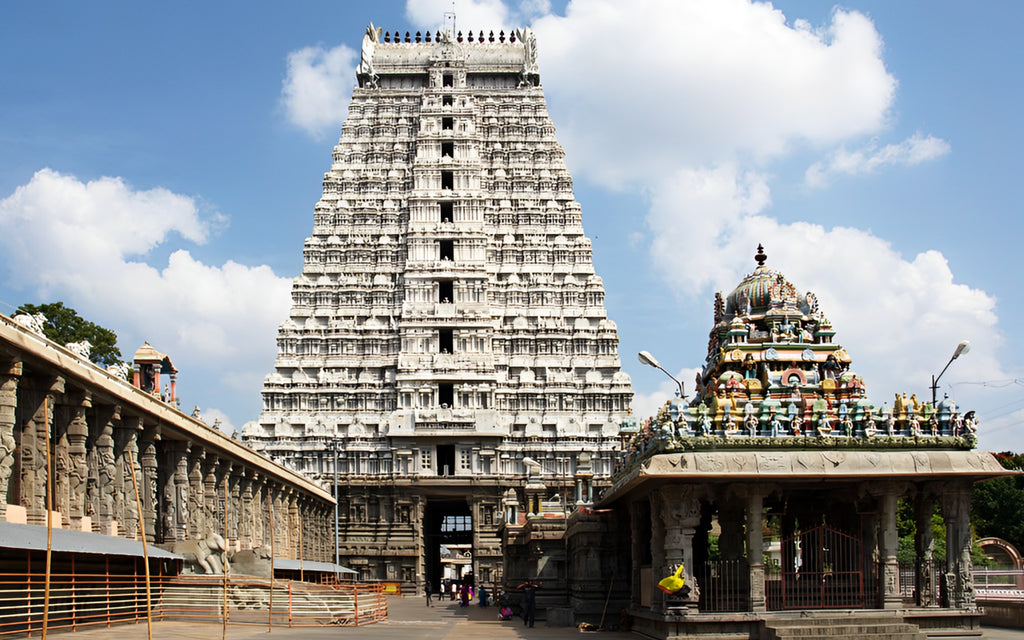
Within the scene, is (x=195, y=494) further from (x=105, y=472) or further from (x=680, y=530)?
(x=680, y=530)

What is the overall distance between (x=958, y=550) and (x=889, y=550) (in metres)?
1.94

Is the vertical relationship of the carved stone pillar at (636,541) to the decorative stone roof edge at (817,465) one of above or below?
below

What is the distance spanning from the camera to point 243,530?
49.8 metres

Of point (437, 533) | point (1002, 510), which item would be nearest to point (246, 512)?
point (437, 533)

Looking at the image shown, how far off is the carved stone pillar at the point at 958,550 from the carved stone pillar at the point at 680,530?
6157 mm

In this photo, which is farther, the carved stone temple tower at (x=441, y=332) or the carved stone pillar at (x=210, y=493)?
the carved stone temple tower at (x=441, y=332)

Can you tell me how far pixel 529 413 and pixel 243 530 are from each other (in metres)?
35.9

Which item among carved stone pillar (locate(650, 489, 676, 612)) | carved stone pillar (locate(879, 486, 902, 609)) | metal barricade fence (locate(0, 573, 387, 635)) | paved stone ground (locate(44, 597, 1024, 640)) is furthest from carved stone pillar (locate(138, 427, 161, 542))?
carved stone pillar (locate(879, 486, 902, 609))

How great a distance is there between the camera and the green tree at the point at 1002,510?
77.4m

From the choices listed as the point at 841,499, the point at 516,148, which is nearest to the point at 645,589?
the point at 841,499

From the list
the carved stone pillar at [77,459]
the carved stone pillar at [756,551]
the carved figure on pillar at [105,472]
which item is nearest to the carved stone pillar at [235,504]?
the carved figure on pillar at [105,472]

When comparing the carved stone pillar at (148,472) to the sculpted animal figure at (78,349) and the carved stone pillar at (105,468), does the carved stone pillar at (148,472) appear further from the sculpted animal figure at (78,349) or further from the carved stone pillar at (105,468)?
the sculpted animal figure at (78,349)

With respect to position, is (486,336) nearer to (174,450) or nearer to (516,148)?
(516,148)

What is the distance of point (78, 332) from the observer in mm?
77250
